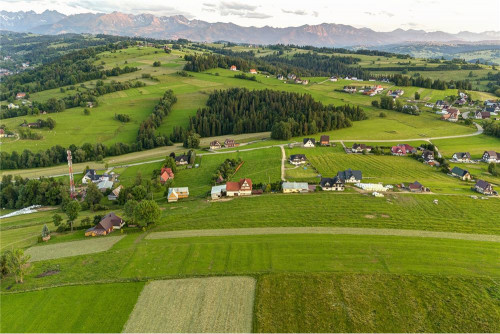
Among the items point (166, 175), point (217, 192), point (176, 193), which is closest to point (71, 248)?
point (176, 193)

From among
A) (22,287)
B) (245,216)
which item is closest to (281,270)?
(245,216)

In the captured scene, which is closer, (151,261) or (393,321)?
(393,321)

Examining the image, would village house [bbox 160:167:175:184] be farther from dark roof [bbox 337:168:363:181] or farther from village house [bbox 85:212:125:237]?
dark roof [bbox 337:168:363:181]

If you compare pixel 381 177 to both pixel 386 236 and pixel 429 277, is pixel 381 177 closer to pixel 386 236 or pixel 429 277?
pixel 386 236

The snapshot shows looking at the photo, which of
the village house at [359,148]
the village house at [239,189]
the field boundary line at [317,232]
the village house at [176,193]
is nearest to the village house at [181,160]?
the village house at [176,193]

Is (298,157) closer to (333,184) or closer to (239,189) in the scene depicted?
(333,184)
